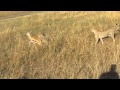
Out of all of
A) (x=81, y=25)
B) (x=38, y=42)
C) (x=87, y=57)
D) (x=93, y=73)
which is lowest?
(x=93, y=73)

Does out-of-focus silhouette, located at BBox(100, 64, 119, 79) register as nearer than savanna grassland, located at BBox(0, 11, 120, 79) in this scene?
Yes

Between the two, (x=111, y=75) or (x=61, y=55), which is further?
(x=61, y=55)

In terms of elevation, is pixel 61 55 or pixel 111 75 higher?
pixel 61 55

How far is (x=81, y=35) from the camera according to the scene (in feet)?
39.8

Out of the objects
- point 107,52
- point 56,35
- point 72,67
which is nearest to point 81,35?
point 56,35

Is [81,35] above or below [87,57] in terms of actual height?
above

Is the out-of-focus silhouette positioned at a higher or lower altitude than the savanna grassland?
lower

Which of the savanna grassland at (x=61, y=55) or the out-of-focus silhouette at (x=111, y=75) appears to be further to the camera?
the savanna grassland at (x=61, y=55)

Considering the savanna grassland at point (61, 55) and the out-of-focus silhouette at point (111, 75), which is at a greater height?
the savanna grassland at point (61, 55)

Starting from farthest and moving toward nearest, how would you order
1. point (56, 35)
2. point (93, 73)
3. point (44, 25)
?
point (44, 25)
point (56, 35)
point (93, 73)

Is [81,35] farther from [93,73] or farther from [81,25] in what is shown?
[93,73]

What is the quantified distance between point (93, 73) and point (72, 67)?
89cm

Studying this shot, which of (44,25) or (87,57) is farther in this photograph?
(44,25)

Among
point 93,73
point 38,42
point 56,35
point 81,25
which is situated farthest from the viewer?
point 81,25
